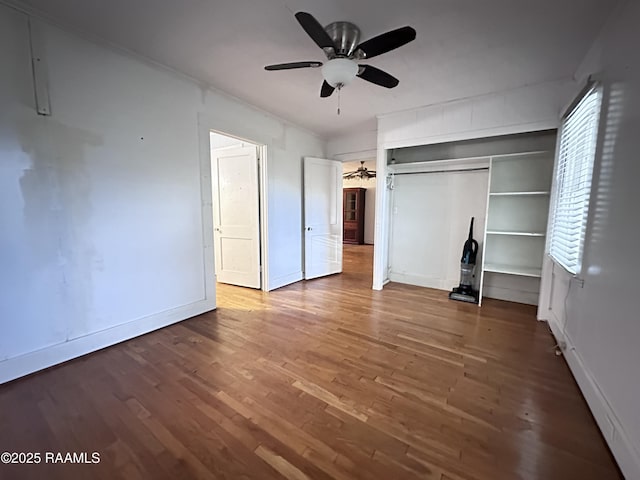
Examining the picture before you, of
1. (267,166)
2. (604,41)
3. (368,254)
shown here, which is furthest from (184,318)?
(368,254)

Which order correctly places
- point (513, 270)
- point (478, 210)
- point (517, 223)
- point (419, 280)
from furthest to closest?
1. point (419, 280)
2. point (478, 210)
3. point (517, 223)
4. point (513, 270)

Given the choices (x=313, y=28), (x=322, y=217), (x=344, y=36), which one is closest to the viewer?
(x=313, y=28)

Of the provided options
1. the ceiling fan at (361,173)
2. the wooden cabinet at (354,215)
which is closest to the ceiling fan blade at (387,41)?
the ceiling fan at (361,173)

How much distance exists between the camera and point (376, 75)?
2197 millimetres

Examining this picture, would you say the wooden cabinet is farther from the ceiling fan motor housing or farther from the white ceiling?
the ceiling fan motor housing

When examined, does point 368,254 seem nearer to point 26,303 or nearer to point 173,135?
point 173,135

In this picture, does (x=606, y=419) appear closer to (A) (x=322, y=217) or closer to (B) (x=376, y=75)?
(B) (x=376, y=75)

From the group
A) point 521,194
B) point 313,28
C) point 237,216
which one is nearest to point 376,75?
point 313,28

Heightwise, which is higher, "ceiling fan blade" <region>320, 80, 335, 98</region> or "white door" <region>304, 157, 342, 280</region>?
"ceiling fan blade" <region>320, 80, 335, 98</region>

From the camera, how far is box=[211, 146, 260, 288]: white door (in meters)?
4.07

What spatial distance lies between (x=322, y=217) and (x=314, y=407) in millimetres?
3445

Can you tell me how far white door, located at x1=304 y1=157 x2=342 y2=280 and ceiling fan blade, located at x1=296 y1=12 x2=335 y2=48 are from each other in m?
2.74

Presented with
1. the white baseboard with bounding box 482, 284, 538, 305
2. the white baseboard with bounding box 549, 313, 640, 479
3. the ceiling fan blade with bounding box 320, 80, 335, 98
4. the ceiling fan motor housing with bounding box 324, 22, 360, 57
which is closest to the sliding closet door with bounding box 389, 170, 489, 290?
the white baseboard with bounding box 482, 284, 538, 305

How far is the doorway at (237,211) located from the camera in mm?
4043
